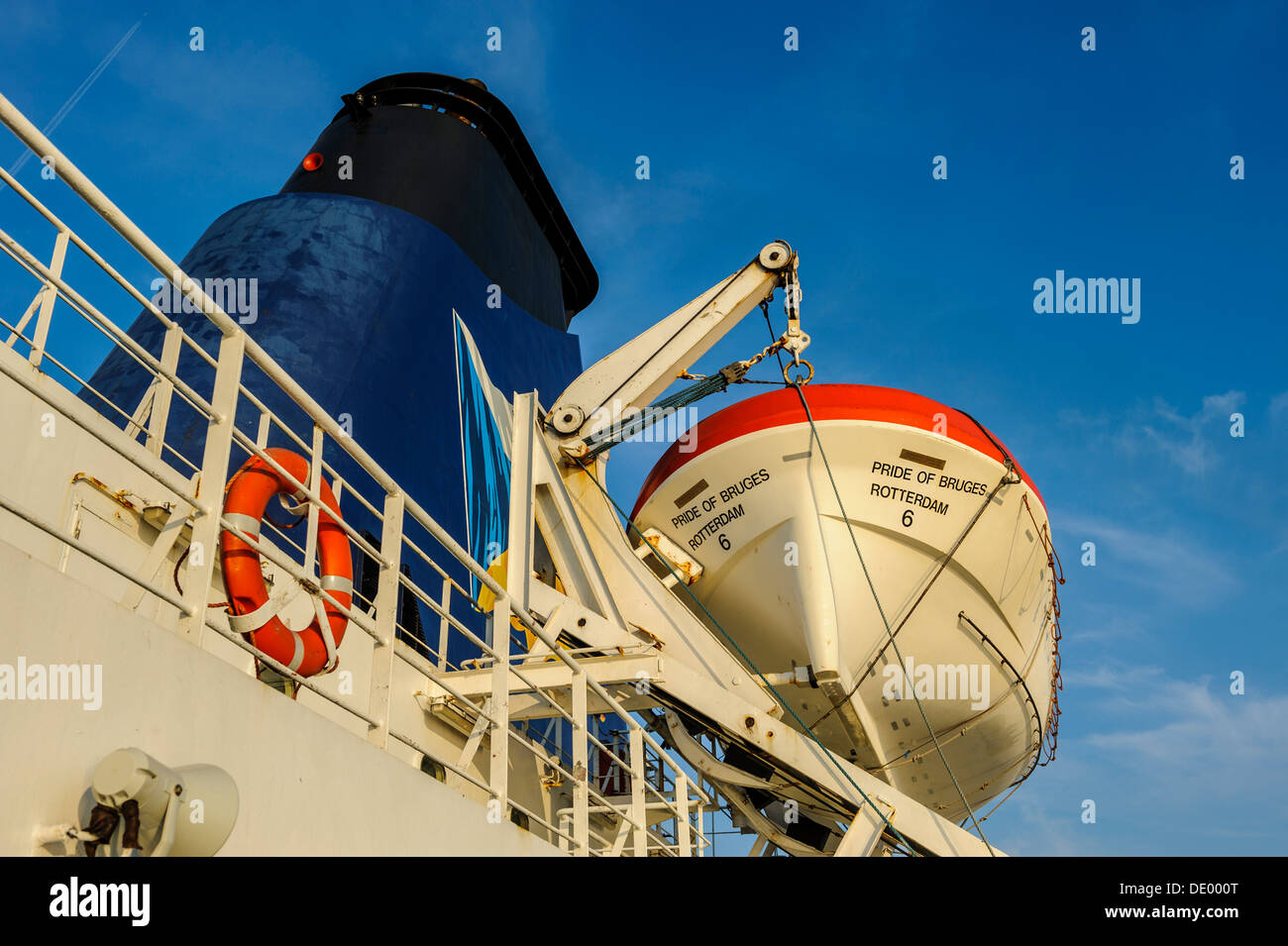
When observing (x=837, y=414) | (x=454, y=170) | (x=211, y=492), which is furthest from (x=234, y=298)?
(x=211, y=492)

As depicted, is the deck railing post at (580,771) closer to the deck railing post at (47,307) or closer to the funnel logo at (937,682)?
the deck railing post at (47,307)

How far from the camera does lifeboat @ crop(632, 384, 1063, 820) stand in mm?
8133

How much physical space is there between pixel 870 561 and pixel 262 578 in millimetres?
5675

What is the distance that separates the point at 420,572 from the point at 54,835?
4.86 metres

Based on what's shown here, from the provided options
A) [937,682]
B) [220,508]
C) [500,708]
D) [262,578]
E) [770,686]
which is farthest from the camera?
[937,682]

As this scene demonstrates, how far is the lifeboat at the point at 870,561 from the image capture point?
813cm

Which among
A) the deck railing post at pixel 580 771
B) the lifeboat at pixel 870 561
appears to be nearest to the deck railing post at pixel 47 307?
the deck railing post at pixel 580 771

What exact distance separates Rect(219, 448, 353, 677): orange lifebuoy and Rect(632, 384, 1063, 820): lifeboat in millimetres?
4825

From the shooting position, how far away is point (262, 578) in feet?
10.9

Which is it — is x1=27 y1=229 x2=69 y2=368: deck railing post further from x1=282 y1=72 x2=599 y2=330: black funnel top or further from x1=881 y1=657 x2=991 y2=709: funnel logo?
x1=881 y1=657 x2=991 y2=709: funnel logo

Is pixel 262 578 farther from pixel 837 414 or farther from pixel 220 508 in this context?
pixel 837 414

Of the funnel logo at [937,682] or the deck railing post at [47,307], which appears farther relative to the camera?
the funnel logo at [937,682]

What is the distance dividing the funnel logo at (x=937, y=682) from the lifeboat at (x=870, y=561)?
0.01m
